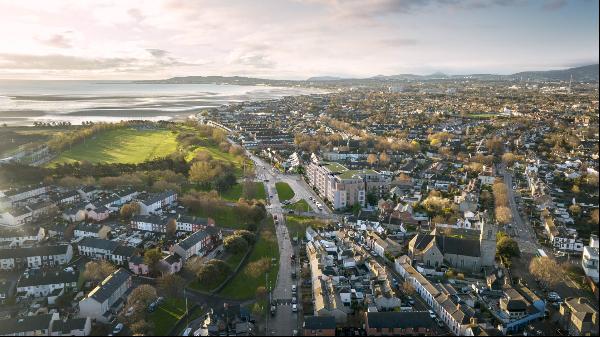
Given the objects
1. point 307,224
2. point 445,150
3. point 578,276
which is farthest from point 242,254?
point 445,150

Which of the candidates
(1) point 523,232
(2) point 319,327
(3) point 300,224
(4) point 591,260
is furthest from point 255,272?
(1) point 523,232

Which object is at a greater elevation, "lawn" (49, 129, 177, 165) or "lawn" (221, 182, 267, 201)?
"lawn" (49, 129, 177, 165)

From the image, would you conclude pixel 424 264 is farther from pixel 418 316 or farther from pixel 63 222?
pixel 63 222

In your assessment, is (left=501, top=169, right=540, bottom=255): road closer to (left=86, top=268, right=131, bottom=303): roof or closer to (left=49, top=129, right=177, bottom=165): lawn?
(left=86, top=268, right=131, bottom=303): roof

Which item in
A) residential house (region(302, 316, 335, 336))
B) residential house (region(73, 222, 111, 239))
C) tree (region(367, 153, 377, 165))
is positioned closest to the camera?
residential house (region(302, 316, 335, 336))

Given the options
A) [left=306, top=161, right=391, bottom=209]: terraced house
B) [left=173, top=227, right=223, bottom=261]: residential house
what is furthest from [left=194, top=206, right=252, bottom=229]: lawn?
[left=306, top=161, right=391, bottom=209]: terraced house

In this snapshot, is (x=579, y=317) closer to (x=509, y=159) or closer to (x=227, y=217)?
(x=227, y=217)
